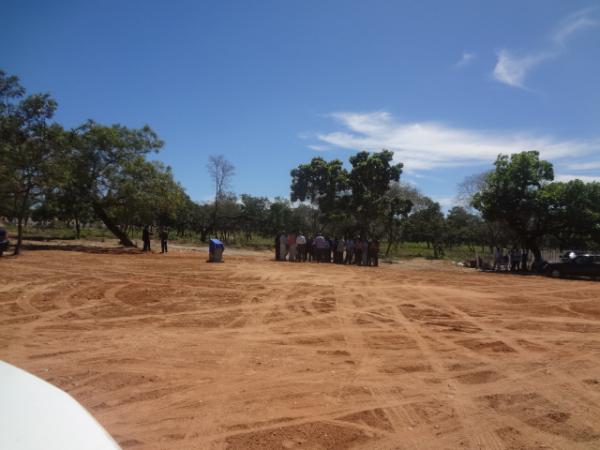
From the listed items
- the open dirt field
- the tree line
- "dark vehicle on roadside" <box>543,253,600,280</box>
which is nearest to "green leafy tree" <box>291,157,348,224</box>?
the tree line

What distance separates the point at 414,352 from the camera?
653 cm

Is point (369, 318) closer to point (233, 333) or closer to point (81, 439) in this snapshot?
point (233, 333)

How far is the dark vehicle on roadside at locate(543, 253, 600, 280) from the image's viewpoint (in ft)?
69.8

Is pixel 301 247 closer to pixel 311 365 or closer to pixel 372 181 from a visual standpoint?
pixel 372 181

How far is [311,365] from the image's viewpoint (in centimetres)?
577

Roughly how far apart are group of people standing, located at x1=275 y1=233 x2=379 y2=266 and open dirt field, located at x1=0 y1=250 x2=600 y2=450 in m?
12.4

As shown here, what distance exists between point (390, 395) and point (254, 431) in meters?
1.67

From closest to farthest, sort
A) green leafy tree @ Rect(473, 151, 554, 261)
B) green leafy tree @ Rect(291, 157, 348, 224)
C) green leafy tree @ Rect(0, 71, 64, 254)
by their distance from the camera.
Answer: green leafy tree @ Rect(0, 71, 64, 254) < green leafy tree @ Rect(473, 151, 554, 261) < green leafy tree @ Rect(291, 157, 348, 224)

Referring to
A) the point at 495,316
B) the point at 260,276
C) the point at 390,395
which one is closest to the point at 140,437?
the point at 390,395

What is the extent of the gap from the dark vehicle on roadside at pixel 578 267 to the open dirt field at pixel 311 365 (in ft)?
37.0

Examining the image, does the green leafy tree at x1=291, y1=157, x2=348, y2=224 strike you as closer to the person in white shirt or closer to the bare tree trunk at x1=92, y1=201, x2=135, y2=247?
the person in white shirt

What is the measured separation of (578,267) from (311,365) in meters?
20.7

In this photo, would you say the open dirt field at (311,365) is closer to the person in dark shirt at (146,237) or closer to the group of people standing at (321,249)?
the group of people standing at (321,249)

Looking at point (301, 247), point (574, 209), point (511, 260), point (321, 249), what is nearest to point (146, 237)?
point (301, 247)
